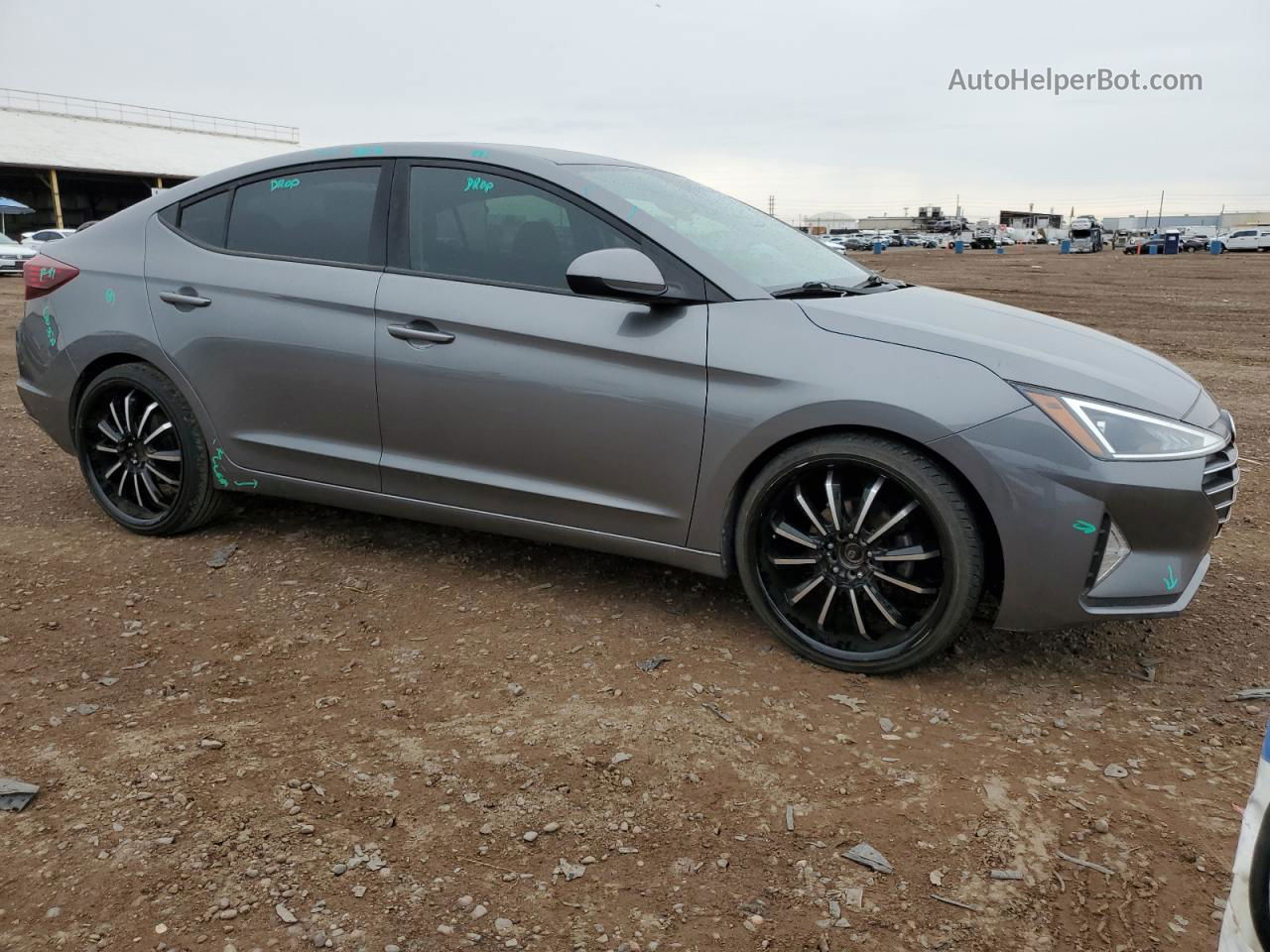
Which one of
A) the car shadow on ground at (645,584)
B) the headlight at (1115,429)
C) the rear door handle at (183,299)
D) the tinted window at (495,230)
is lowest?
the car shadow on ground at (645,584)

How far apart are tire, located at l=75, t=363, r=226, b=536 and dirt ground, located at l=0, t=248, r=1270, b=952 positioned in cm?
25

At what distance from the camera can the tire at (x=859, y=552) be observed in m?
3.12

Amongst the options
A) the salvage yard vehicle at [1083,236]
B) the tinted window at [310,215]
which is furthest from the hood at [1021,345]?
the salvage yard vehicle at [1083,236]

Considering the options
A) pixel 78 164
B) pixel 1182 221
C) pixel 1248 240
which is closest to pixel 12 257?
pixel 78 164

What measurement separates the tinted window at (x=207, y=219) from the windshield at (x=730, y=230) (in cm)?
167

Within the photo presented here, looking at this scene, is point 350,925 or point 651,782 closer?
point 350,925

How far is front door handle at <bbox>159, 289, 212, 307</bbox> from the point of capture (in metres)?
4.29

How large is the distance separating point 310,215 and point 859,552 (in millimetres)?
2653

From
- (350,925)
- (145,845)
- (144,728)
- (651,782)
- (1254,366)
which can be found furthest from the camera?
(1254,366)

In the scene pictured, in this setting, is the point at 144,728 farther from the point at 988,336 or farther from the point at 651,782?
the point at 988,336

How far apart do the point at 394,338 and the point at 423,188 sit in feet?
2.08

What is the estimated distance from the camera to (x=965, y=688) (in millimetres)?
3303

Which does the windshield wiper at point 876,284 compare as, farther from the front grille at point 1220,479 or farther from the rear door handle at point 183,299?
the rear door handle at point 183,299

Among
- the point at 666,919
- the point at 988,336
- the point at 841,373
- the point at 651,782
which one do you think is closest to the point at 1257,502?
the point at 988,336
